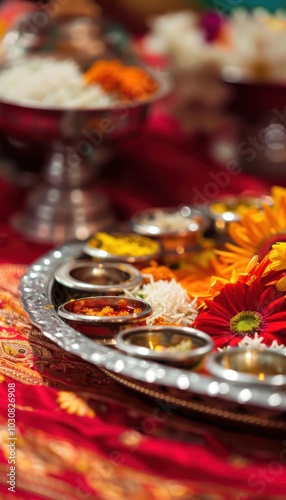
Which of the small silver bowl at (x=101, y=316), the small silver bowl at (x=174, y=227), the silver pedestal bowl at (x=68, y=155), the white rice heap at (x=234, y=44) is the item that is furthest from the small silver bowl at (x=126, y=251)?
the white rice heap at (x=234, y=44)

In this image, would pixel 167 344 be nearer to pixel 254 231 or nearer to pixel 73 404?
pixel 73 404

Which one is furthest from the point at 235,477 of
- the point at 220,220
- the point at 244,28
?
the point at 244,28

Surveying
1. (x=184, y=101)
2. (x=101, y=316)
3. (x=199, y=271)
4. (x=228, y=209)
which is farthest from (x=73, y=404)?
(x=184, y=101)

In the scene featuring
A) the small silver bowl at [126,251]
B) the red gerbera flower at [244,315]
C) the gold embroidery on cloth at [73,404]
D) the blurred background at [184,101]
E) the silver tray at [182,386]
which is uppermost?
the blurred background at [184,101]

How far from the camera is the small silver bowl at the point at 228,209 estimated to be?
1.07 metres

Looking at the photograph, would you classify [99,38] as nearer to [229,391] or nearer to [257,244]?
[257,244]

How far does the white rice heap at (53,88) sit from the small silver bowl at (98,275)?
359 millimetres

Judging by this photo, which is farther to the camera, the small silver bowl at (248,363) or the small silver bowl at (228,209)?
the small silver bowl at (228,209)

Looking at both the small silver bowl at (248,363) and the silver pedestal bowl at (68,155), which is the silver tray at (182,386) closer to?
the small silver bowl at (248,363)

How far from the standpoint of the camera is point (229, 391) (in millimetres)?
661

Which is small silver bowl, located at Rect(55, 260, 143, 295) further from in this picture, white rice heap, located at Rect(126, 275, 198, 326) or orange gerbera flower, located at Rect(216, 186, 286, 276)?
orange gerbera flower, located at Rect(216, 186, 286, 276)

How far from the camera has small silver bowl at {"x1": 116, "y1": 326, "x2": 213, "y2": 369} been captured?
697 millimetres

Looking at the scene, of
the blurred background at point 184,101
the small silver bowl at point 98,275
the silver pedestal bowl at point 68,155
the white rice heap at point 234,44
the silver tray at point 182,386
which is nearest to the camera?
the silver tray at point 182,386

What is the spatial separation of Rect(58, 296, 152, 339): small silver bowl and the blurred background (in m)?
0.52
